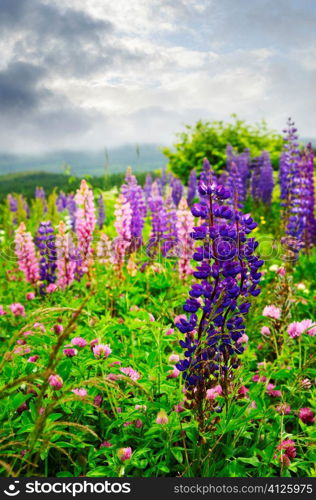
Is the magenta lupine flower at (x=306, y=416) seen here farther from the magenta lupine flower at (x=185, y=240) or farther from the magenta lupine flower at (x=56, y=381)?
the magenta lupine flower at (x=185, y=240)

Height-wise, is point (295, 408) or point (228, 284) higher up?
point (228, 284)

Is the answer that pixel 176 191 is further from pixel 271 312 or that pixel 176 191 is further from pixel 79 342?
pixel 79 342

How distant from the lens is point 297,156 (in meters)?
5.79

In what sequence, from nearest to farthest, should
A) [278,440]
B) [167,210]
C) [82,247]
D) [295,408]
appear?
1. [278,440]
2. [295,408]
3. [82,247]
4. [167,210]

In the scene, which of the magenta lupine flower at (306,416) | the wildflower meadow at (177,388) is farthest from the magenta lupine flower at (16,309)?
the magenta lupine flower at (306,416)

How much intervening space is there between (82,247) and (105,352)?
2.34 meters

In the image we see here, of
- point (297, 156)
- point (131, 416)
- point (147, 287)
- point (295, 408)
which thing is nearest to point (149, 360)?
point (131, 416)

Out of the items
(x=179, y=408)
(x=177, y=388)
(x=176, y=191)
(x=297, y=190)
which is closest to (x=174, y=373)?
(x=177, y=388)

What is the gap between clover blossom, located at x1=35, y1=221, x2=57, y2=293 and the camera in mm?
4359

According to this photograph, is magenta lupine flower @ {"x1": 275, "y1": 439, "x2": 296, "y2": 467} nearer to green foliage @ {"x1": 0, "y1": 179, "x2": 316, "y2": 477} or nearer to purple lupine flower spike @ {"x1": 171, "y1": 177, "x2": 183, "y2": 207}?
green foliage @ {"x1": 0, "y1": 179, "x2": 316, "y2": 477}

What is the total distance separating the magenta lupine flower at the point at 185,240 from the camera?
14.1 feet

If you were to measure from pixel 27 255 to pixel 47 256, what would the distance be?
0.20m

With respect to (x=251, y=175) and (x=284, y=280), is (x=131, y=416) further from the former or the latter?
(x=251, y=175)

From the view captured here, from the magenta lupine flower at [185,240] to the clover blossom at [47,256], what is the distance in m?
1.30
